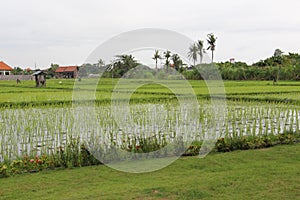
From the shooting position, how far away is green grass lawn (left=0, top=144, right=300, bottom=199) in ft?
11.6

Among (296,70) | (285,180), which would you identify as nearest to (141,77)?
(285,180)

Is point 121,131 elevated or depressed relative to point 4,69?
depressed

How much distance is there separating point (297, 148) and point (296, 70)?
2466cm

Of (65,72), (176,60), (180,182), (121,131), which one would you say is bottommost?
(180,182)

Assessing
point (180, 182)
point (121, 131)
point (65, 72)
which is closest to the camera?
point (180, 182)

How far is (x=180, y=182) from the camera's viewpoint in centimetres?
391

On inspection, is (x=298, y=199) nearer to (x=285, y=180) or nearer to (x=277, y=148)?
(x=285, y=180)

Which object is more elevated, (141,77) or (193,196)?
(141,77)

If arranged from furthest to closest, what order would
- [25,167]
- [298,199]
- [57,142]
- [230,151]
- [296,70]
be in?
1. [296,70]
2. [57,142]
3. [230,151]
4. [25,167]
5. [298,199]

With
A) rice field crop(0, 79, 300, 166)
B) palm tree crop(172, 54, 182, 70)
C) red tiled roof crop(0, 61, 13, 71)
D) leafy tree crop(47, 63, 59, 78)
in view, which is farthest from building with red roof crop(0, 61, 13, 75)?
palm tree crop(172, 54, 182, 70)

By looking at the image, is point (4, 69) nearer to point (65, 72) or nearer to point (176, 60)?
point (65, 72)

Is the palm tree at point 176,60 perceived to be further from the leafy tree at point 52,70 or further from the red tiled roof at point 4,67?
the red tiled roof at point 4,67

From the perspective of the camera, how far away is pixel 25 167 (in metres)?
4.58

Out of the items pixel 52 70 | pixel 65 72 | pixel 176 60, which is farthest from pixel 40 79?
pixel 52 70
